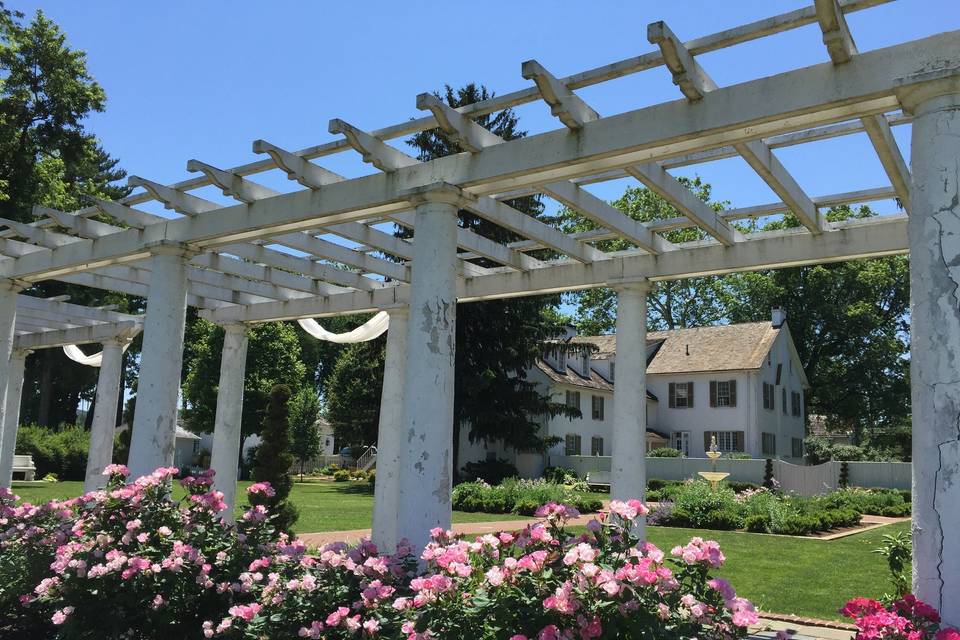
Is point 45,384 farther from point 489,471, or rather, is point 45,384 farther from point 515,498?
point 515,498

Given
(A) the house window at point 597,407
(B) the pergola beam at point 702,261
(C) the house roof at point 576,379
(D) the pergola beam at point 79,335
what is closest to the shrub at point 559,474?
(C) the house roof at point 576,379

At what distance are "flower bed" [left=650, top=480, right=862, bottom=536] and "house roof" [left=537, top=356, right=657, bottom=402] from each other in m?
15.6

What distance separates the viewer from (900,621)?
3625mm

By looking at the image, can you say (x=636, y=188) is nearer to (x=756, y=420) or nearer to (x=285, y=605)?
(x=756, y=420)

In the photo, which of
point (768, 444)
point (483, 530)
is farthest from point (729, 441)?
point (483, 530)

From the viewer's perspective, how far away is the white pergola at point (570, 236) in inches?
168

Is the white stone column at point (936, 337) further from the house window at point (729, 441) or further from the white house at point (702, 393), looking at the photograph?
the house window at point (729, 441)

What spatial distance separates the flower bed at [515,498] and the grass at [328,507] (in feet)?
1.63

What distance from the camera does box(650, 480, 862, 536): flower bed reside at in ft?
56.8

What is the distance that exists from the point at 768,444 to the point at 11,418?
31.9m

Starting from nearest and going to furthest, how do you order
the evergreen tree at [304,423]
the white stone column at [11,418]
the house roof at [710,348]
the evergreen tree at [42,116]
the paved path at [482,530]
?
1. the paved path at [482,530]
2. the white stone column at [11,418]
3. the evergreen tree at [42,116]
4. the house roof at [710,348]
5. the evergreen tree at [304,423]

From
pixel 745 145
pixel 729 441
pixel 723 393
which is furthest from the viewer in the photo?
pixel 723 393

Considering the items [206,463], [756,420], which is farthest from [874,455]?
[206,463]

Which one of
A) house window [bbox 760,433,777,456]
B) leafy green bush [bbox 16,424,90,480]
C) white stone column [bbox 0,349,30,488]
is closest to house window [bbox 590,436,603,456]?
house window [bbox 760,433,777,456]
